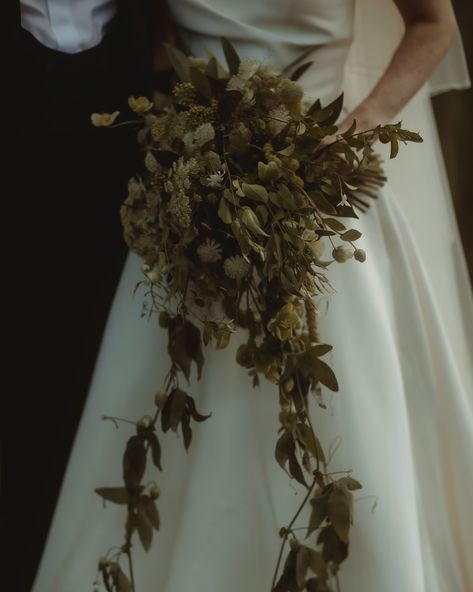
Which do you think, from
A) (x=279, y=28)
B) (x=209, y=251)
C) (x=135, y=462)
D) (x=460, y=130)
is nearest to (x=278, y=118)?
(x=209, y=251)

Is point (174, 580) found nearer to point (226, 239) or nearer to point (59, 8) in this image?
point (226, 239)

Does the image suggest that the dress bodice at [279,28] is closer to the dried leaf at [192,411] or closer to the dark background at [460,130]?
the dried leaf at [192,411]

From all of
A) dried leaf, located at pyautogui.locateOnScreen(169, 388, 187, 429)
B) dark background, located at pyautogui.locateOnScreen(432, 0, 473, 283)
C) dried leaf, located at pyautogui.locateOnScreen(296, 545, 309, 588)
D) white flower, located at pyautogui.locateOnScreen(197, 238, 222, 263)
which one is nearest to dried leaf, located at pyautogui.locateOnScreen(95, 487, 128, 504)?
dried leaf, located at pyautogui.locateOnScreen(169, 388, 187, 429)

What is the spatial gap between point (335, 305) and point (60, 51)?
58 centimetres

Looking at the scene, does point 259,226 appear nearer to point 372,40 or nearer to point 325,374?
point 325,374

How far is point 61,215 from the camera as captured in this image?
137cm

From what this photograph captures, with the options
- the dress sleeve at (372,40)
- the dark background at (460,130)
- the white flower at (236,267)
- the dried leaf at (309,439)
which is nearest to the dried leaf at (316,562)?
the dried leaf at (309,439)

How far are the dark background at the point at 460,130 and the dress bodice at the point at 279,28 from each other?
67cm

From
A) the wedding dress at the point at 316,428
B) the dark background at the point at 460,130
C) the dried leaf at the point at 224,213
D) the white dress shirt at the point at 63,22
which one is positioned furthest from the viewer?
the dark background at the point at 460,130

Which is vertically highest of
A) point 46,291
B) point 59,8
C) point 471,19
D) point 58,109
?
point 471,19

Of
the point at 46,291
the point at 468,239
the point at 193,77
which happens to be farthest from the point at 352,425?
the point at 468,239

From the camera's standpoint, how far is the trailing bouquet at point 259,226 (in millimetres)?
898

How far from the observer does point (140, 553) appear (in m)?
1.18

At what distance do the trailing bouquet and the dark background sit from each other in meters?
0.85
